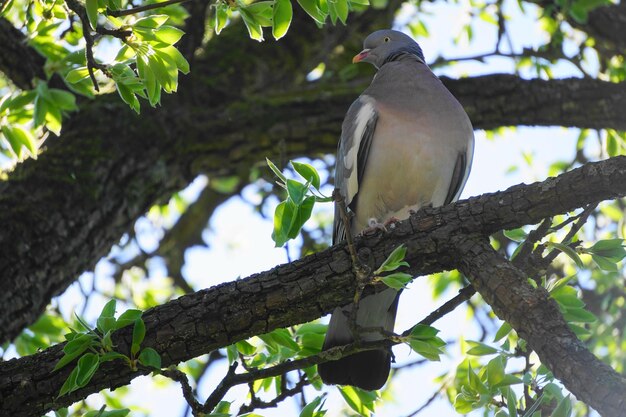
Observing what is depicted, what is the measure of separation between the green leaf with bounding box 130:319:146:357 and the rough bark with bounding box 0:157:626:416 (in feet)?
0.29

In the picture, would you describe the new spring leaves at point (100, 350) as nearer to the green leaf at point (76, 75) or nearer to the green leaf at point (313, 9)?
the green leaf at point (76, 75)

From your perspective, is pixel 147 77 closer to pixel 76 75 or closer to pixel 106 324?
pixel 76 75

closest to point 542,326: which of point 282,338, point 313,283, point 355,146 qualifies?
point 313,283

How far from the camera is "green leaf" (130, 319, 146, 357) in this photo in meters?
2.82

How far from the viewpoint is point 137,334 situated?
282cm

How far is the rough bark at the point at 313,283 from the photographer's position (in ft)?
9.22

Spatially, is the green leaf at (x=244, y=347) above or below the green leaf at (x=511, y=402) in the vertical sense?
above

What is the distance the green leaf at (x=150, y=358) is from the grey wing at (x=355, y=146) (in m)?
1.59

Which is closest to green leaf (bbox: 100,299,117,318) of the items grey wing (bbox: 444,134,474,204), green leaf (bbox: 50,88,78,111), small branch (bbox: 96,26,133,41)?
small branch (bbox: 96,26,133,41)

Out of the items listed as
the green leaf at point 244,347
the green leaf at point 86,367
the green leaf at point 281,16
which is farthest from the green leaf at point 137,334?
the green leaf at point 281,16

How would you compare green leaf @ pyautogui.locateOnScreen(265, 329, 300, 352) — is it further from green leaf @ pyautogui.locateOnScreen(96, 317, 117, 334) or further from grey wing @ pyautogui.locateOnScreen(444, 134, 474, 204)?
grey wing @ pyautogui.locateOnScreen(444, 134, 474, 204)

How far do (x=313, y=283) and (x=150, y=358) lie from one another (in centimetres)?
63

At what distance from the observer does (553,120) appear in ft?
16.2

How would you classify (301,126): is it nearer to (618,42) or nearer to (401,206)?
(401,206)
